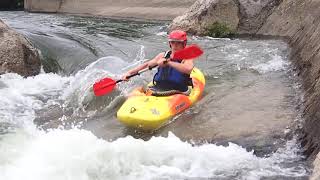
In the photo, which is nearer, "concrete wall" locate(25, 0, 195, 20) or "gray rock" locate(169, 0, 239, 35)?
"gray rock" locate(169, 0, 239, 35)

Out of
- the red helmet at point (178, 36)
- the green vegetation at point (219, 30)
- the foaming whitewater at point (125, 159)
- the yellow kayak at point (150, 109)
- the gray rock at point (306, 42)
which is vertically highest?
the red helmet at point (178, 36)

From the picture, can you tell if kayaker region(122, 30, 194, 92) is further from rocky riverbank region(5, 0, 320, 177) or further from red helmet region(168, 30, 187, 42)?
rocky riverbank region(5, 0, 320, 177)

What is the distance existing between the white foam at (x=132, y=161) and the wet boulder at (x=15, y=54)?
130 inches

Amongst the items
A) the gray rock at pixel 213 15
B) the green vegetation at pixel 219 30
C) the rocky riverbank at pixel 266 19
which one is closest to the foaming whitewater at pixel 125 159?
the rocky riverbank at pixel 266 19

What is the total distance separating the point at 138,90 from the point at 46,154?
81.8 inches

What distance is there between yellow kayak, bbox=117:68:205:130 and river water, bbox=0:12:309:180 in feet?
0.42

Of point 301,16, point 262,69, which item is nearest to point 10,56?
point 262,69

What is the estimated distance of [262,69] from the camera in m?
8.51

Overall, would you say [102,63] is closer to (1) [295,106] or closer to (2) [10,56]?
(2) [10,56]

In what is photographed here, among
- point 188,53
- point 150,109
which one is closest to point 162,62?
point 188,53

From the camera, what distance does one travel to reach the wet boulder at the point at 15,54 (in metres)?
8.39

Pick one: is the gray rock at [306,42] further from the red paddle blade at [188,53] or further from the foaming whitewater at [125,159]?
the red paddle blade at [188,53]

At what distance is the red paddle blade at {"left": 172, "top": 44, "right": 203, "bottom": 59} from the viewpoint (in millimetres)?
6492

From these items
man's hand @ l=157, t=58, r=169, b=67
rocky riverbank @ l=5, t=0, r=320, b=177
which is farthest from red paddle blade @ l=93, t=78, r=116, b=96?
rocky riverbank @ l=5, t=0, r=320, b=177
